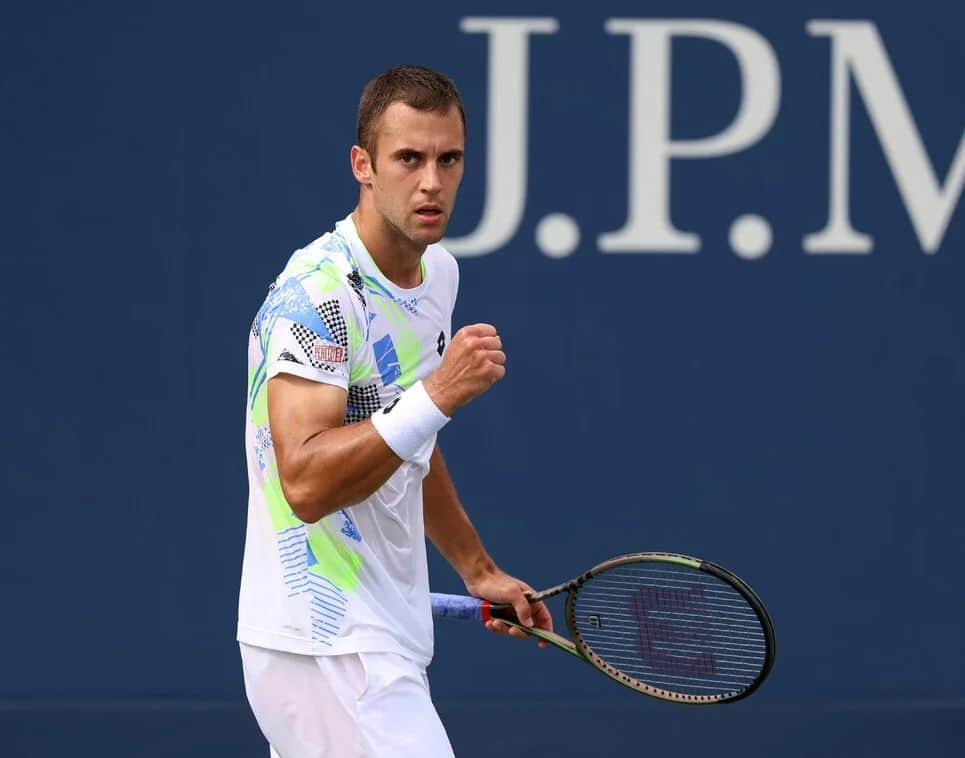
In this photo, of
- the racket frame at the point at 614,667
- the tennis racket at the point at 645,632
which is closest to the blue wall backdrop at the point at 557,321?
the tennis racket at the point at 645,632

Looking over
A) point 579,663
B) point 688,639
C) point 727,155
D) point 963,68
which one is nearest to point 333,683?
point 688,639

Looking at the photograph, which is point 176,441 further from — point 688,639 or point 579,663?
point 688,639

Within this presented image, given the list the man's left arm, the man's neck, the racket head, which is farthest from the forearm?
the man's neck

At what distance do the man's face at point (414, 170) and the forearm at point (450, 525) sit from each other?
49 centimetres

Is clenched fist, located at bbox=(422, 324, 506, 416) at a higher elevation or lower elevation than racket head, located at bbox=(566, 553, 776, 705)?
higher

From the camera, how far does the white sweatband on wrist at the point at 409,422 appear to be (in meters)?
2.39

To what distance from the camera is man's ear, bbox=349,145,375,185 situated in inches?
105

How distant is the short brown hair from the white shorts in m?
0.75

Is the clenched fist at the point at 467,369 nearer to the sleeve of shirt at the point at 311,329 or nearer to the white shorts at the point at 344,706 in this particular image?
the sleeve of shirt at the point at 311,329

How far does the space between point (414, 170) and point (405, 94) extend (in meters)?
0.11

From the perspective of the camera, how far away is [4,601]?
4.45 meters

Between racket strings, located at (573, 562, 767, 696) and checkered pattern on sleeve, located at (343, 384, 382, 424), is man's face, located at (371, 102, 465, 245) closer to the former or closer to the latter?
checkered pattern on sleeve, located at (343, 384, 382, 424)

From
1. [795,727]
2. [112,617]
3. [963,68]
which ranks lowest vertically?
[795,727]

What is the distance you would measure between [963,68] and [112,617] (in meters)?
2.51
